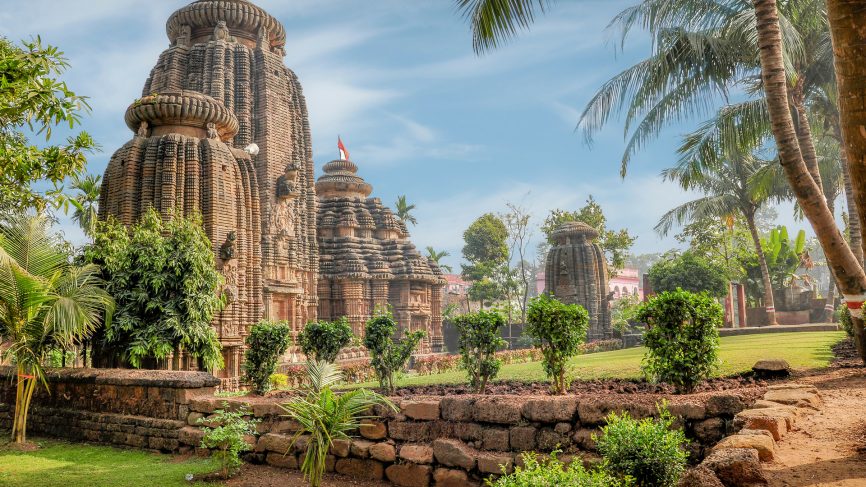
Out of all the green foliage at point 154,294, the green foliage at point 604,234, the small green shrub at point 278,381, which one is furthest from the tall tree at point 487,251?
the green foliage at point 154,294

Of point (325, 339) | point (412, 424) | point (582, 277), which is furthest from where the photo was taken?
point (582, 277)

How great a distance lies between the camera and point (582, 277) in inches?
1249

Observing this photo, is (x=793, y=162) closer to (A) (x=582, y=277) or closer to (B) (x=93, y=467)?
(B) (x=93, y=467)

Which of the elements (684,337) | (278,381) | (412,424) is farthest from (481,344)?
(278,381)

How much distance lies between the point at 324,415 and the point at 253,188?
13.5 metres

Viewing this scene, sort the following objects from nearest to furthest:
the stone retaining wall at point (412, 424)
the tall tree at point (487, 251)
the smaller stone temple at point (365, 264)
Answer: the stone retaining wall at point (412, 424) < the smaller stone temple at point (365, 264) < the tall tree at point (487, 251)

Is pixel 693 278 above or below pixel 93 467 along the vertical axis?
above

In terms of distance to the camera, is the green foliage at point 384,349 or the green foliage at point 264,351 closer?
the green foliage at point 384,349

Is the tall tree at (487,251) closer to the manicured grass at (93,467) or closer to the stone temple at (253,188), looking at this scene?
the stone temple at (253,188)

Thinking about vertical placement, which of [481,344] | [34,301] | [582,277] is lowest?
[481,344]

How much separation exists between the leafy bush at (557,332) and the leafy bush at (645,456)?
3771mm

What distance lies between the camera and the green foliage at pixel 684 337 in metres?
7.01

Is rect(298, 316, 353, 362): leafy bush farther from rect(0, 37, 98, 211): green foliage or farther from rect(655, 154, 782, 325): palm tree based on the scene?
rect(655, 154, 782, 325): palm tree

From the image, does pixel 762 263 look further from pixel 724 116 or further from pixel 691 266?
pixel 724 116
